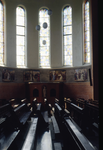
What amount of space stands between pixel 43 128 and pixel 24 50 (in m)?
12.1

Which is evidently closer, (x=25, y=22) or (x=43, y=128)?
(x=43, y=128)

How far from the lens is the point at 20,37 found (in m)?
15.3

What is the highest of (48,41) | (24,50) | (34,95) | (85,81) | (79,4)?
(79,4)

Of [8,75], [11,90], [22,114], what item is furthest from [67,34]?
[22,114]

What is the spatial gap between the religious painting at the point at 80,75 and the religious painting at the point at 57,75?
118 cm

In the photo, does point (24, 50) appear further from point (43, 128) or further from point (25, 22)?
point (43, 128)

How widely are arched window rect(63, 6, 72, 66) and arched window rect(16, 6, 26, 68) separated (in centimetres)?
406

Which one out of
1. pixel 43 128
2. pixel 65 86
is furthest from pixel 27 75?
pixel 43 128

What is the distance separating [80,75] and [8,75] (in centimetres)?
652

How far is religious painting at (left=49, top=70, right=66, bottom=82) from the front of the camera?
1473cm

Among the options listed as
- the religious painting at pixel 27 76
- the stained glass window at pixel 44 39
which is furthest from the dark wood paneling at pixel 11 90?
the stained glass window at pixel 44 39

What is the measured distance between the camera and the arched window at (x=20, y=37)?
15133 millimetres

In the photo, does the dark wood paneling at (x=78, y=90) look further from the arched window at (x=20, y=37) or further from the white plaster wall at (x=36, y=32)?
the arched window at (x=20, y=37)

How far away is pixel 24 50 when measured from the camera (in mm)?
15398
